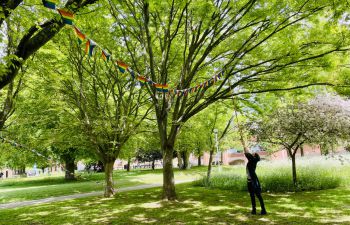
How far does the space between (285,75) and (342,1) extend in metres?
4.40

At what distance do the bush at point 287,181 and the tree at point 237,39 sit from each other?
514 centimetres

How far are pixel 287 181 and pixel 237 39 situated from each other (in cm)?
788

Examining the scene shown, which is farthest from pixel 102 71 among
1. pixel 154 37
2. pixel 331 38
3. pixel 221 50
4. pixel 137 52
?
pixel 331 38

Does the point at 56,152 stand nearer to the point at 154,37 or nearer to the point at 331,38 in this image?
the point at 154,37

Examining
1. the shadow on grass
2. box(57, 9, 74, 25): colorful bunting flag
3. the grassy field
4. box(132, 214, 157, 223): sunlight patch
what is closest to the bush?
the grassy field

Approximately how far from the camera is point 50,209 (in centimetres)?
1184

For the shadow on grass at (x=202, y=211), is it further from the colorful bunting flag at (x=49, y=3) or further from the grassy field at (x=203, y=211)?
the colorful bunting flag at (x=49, y=3)

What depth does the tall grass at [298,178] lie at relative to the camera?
46.0 ft

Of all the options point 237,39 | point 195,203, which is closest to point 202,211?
point 195,203

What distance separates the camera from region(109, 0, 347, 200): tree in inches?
379

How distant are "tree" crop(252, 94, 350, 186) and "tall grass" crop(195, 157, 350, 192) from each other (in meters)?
0.80

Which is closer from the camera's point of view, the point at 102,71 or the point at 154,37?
the point at 154,37

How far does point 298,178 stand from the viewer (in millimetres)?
14719

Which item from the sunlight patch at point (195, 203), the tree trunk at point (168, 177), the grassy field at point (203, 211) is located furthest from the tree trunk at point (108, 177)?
the sunlight patch at point (195, 203)
